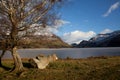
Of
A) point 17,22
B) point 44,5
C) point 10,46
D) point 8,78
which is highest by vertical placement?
point 44,5

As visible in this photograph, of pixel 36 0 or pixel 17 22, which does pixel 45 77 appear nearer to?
pixel 17 22

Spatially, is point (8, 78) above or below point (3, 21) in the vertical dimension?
below

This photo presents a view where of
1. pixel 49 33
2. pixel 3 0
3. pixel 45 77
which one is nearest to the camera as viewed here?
pixel 45 77

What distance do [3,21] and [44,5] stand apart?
16.2ft

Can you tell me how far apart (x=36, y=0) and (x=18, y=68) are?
7.78 meters

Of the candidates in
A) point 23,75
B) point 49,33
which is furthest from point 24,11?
point 23,75

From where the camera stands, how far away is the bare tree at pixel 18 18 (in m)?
24.8

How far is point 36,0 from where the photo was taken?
85.3 ft

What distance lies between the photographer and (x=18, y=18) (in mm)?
25109

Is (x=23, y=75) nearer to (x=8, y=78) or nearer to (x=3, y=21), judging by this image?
(x=8, y=78)

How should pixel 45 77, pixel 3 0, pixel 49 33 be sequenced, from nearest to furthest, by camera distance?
pixel 45 77
pixel 3 0
pixel 49 33

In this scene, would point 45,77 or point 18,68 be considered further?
point 18,68

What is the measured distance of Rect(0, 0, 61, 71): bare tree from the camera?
81.2 ft

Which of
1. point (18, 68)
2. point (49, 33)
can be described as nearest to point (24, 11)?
point (49, 33)
